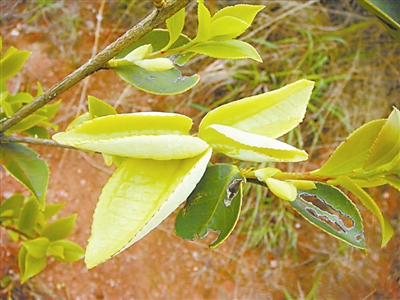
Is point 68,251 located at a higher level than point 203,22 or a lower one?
lower

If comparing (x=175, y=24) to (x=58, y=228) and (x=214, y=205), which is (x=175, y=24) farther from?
(x=58, y=228)

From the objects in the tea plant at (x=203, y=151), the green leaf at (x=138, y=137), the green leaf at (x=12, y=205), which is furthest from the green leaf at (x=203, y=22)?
the green leaf at (x=12, y=205)

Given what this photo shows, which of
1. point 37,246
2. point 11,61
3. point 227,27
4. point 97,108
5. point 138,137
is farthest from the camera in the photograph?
point 37,246

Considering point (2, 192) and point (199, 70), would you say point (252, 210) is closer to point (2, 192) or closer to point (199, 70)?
point (199, 70)

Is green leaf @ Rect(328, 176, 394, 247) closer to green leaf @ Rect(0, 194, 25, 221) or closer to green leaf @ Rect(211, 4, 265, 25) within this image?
green leaf @ Rect(211, 4, 265, 25)

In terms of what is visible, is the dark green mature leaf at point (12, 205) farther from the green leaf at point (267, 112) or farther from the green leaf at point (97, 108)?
the green leaf at point (267, 112)

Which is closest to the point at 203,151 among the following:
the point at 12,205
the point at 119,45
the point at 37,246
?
the point at 119,45

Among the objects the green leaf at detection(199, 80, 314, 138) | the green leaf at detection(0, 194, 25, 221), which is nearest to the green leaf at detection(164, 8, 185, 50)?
the green leaf at detection(199, 80, 314, 138)
